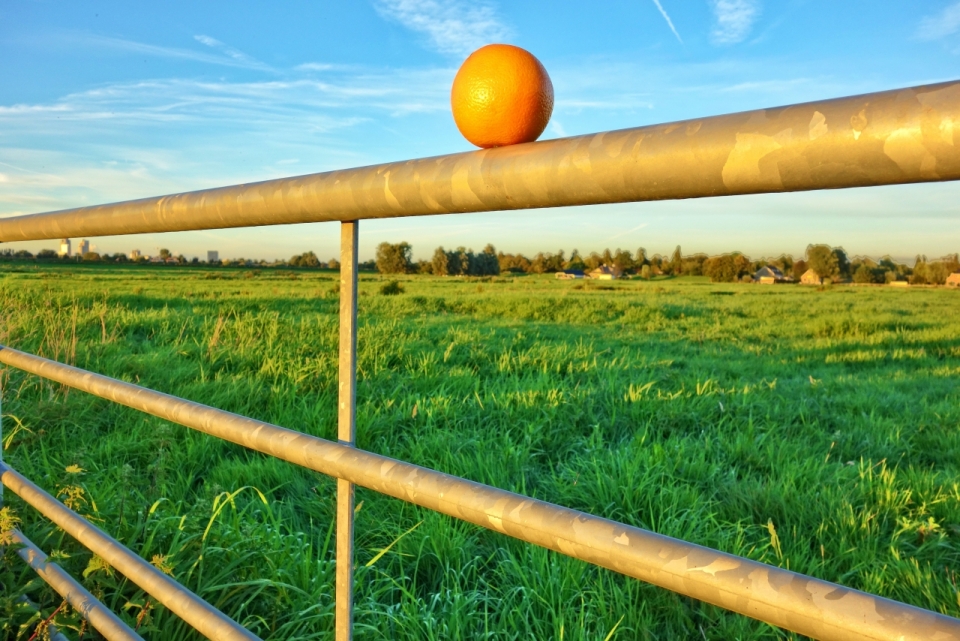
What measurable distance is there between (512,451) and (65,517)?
1.78 metres

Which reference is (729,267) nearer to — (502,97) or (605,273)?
(605,273)

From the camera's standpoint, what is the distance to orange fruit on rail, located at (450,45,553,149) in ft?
1.74

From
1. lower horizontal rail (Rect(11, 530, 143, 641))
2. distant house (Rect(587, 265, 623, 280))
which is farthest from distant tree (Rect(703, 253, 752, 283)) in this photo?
lower horizontal rail (Rect(11, 530, 143, 641))

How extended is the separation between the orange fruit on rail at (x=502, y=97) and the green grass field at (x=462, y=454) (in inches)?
47.7

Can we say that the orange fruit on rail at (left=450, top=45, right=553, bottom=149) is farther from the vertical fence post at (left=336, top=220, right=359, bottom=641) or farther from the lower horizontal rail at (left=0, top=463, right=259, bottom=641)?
the lower horizontal rail at (left=0, top=463, right=259, bottom=641)

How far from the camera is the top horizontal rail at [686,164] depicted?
12.4 inches

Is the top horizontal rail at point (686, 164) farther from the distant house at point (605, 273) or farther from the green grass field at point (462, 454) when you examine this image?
the distant house at point (605, 273)

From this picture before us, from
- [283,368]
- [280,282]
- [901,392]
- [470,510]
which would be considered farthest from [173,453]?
[901,392]

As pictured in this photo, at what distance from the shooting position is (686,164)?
385 millimetres

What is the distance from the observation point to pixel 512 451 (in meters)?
2.68

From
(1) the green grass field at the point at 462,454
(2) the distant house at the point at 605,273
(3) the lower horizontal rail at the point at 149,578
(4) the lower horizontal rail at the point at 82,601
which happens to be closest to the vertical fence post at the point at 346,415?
(3) the lower horizontal rail at the point at 149,578

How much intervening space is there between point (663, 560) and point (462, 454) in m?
2.28

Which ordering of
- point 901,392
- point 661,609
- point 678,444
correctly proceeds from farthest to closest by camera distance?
point 901,392 < point 678,444 < point 661,609

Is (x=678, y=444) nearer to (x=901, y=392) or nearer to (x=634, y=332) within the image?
(x=901, y=392)
